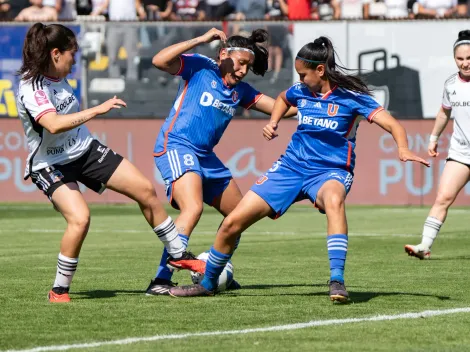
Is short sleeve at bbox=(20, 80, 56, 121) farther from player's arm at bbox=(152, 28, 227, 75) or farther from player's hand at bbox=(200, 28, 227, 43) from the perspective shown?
player's hand at bbox=(200, 28, 227, 43)

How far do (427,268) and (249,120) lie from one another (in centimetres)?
1184

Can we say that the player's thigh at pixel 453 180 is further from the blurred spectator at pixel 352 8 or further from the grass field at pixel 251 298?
the blurred spectator at pixel 352 8

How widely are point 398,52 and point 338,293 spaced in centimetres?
1560

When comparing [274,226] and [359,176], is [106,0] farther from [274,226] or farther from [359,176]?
[274,226]

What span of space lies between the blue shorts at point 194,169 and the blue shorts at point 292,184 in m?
0.82

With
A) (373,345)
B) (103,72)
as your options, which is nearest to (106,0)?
(103,72)

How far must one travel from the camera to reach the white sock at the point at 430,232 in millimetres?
12273

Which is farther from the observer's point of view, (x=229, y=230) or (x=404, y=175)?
(x=404, y=175)

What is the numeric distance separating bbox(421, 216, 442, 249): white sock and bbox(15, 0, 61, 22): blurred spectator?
1370 cm

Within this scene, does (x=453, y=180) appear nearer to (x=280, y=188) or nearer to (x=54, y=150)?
(x=280, y=188)

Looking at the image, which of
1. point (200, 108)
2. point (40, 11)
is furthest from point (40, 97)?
point (40, 11)

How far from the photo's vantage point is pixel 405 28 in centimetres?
2316

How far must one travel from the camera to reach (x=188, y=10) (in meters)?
24.4

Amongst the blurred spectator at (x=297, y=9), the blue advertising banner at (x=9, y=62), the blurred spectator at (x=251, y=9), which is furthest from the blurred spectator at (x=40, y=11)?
the blurred spectator at (x=297, y=9)
